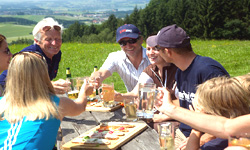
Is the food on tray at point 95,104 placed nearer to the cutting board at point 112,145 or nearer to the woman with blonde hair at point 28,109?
the cutting board at point 112,145

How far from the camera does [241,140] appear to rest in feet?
5.60

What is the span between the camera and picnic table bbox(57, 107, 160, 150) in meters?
2.52

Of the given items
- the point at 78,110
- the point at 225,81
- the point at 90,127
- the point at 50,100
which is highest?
the point at 225,81

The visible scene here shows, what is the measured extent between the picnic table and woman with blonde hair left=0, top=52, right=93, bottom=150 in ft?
1.28

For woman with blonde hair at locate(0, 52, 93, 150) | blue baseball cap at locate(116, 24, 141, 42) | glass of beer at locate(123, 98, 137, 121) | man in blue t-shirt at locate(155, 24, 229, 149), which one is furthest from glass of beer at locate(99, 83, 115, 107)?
blue baseball cap at locate(116, 24, 141, 42)

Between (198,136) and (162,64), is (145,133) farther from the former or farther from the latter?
(162,64)

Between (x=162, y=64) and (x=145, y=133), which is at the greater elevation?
(x=162, y=64)

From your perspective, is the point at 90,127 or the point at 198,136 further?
the point at 90,127

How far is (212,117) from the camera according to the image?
7.20 feet

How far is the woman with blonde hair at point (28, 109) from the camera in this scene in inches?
90.6

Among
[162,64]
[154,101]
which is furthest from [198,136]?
[162,64]

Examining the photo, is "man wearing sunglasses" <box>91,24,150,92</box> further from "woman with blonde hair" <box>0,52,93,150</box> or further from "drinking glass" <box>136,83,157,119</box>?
"woman with blonde hair" <box>0,52,93,150</box>

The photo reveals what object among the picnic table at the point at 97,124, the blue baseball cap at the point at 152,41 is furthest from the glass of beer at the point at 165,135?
the blue baseball cap at the point at 152,41

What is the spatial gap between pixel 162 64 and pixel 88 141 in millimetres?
1768
